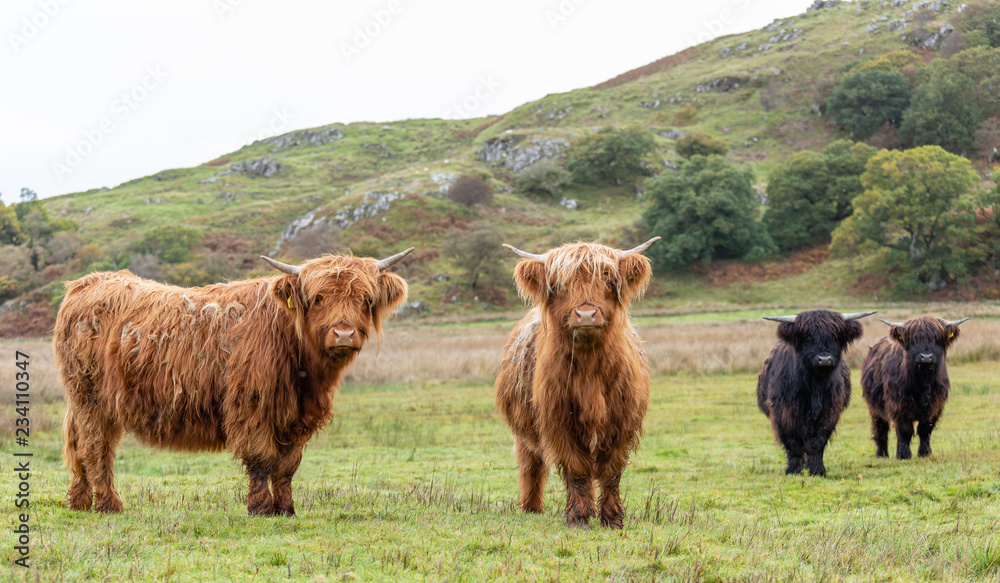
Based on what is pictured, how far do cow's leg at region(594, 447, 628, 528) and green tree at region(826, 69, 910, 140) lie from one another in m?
76.7

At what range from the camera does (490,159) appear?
267ft

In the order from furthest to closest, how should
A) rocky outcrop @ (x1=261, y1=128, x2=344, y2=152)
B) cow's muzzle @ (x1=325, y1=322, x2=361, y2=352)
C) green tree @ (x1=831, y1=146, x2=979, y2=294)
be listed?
rocky outcrop @ (x1=261, y1=128, x2=344, y2=152) → green tree @ (x1=831, y1=146, x2=979, y2=294) → cow's muzzle @ (x1=325, y1=322, x2=361, y2=352)

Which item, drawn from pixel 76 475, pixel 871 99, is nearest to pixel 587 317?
pixel 76 475

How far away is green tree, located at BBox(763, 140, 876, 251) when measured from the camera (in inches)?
2157

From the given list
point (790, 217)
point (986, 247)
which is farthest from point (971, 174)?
point (790, 217)

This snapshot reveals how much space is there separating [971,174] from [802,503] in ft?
155

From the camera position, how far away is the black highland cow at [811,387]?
8.65m

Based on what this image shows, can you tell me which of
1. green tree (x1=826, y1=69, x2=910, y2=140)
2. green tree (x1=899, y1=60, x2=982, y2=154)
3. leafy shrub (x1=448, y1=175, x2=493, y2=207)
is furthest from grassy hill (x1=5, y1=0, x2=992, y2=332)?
green tree (x1=899, y1=60, x2=982, y2=154)

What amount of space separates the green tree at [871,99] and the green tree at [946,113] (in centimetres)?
332

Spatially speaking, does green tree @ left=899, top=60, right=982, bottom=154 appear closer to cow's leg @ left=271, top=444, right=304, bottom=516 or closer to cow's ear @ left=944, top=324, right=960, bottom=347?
cow's ear @ left=944, top=324, right=960, bottom=347

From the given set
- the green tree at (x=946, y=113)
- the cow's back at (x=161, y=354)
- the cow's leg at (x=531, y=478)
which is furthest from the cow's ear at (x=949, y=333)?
the green tree at (x=946, y=113)

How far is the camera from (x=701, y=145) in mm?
72625

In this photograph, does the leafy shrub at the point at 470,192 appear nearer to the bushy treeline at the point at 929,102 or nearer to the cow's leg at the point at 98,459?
the bushy treeline at the point at 929,102

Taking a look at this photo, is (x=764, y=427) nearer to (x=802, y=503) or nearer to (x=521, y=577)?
(x=802, y=503)
